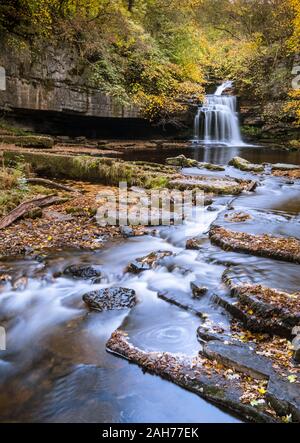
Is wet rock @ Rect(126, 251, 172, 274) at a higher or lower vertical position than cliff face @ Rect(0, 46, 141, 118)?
lower

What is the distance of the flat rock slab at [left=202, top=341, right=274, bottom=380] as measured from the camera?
126 inches

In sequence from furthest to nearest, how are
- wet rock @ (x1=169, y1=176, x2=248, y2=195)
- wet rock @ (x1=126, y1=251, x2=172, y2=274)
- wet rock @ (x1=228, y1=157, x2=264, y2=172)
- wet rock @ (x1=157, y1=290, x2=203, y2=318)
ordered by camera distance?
wet rock @ (x1=228, y1=157, x2=264, y2=172) < wet rock @ (x1=169, y1=176, x2=248, y2=195) < wet rock @ (x1=126, y1=251, x2=172, y2=274) < wet rock @ (x1=157, y1=290, x2=203, y2=318)

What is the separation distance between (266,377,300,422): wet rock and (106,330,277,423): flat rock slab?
0.33 ft

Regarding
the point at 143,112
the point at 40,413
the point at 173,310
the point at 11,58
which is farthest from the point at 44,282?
the point at 143,112

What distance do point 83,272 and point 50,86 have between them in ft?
41.7

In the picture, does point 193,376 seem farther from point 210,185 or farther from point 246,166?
point 246,166

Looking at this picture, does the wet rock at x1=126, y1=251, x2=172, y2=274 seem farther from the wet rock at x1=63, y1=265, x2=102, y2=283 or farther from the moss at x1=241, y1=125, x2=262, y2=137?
the moss at x1=241, y1=125, x2=262, y2=137

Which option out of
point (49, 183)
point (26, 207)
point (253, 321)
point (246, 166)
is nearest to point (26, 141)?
point (49, 183)

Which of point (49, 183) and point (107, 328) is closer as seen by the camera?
point (107, 328)

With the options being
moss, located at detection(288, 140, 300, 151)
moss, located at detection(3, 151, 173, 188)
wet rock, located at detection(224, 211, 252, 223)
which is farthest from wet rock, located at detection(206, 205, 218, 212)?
moss, located at detection(288, 140, 300, 151)

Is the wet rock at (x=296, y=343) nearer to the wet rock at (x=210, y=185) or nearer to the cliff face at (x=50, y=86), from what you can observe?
the wet rock at (x=210, y=185)

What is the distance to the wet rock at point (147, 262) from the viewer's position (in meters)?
5.65

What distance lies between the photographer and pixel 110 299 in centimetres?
473
